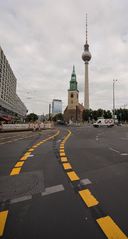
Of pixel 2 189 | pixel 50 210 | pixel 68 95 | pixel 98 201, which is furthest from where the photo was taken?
pixel 68 95

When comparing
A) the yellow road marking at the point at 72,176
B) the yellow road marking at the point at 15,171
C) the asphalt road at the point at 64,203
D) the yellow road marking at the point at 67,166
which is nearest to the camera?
the asphalt road at the point at 64,203

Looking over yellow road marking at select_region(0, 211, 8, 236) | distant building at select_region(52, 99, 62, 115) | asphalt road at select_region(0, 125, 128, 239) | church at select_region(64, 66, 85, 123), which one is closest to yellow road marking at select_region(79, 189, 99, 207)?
asphalt road at select_region(0, 125, 128, 239)

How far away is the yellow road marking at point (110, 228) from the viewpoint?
282cm

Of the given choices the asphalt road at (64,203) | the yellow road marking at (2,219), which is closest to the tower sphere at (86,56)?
the asphalt road at (64,203)

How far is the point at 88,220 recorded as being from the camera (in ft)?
10.6

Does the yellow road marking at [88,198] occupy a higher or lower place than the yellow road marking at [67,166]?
lower

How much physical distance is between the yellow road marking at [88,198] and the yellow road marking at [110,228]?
21.6 inches

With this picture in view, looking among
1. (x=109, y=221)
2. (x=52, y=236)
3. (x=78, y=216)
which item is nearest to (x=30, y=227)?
(x=52, y=236)

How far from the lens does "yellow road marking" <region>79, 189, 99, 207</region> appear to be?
3.83 meters

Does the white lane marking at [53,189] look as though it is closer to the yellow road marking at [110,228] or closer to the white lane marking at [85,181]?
the white lane marking at [85,181]

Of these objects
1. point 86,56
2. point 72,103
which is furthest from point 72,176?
point 86,56

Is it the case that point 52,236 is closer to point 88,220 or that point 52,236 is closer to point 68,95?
point 88,220

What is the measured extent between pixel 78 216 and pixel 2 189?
2.09 m

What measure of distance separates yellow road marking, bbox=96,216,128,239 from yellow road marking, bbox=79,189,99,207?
1.80 feet
